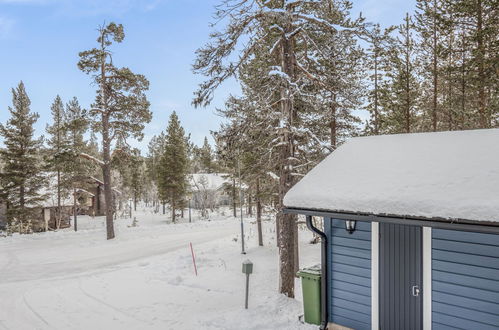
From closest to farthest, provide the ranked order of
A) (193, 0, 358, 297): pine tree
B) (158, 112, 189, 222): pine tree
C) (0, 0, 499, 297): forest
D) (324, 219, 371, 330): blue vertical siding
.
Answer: (324, 219, 371, 330): blue vertical siding, (193, 0, 358, 297): pine tree, (0, 0, 499, 297): forest, (158, 112, 189, 222): pine tree

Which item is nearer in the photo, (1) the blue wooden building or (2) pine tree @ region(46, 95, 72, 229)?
(1) the blue wooden building

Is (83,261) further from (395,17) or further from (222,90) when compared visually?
(395,17)

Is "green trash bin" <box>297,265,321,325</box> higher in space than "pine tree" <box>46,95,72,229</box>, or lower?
lower

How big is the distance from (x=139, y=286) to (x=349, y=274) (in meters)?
7.48

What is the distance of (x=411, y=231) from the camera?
5129 millimetres

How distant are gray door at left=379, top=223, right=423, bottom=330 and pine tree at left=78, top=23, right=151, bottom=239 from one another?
673 inches

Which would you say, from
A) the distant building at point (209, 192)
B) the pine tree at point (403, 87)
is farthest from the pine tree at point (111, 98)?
the distant building at point (209, 192)

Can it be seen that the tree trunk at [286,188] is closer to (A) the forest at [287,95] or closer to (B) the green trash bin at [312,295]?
(A) the forest at [287,95]

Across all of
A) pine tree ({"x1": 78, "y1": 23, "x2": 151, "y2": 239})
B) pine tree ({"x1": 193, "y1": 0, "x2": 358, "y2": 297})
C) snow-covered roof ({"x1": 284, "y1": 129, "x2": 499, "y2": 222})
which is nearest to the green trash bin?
snow-covered roof ({"x1": 284, "y1": 129, "x2": 499, "y2": 222})

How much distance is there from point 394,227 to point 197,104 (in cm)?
595

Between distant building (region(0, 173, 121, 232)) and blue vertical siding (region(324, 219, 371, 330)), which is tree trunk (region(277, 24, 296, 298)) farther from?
distant building (region(0, 173, 121, 232))

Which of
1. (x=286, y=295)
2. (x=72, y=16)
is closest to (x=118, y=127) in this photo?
(x=72, y=16)

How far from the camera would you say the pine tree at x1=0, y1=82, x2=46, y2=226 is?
2409cm

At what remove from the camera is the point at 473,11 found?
12.6 meters
